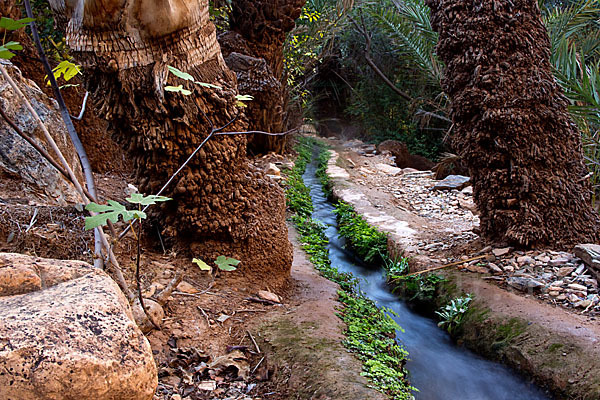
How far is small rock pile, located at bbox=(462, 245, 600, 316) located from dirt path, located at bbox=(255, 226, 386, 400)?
168cm

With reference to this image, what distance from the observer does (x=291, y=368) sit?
2268 millimetres

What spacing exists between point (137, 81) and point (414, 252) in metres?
3.45

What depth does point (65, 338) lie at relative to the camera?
4.16ft

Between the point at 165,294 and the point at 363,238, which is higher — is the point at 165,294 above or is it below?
above

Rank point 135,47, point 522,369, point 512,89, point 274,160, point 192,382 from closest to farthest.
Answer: point 192,382 < point 135,47 < point 522,369 < point 512,89 < point 274,160

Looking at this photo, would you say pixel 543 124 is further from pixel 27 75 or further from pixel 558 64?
pixel 27 75

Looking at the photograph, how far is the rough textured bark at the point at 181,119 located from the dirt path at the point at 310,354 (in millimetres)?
474

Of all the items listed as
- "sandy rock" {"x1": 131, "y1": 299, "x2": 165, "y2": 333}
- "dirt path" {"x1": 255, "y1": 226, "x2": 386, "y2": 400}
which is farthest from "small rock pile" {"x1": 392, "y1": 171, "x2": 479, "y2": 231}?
"sandy rock" {"x1": 131, "y1": 299, "x2": 165, "y2": 333}

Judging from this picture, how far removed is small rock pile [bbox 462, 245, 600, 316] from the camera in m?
3.47

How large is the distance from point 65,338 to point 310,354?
1.40m

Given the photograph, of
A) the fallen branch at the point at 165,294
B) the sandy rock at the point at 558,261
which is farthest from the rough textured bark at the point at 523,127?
the fallen branch at the point at 165,294

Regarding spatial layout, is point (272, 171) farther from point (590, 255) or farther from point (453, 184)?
point (590, 255)

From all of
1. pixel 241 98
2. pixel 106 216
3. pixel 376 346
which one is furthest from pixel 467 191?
pixel 106 216

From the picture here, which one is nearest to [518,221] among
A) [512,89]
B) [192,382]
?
[512,89]
